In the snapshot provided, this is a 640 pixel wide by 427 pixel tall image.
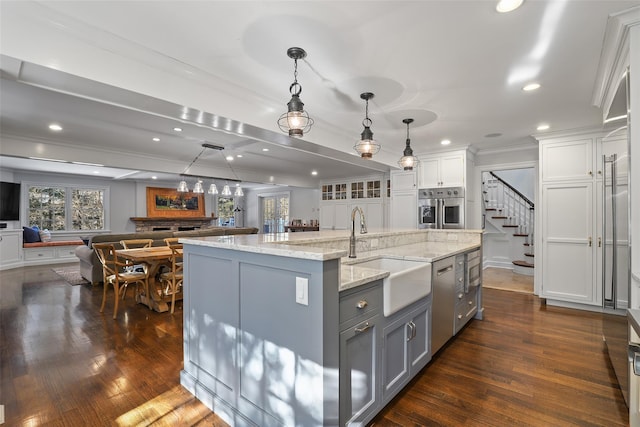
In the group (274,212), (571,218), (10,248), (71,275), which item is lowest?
(71,275)

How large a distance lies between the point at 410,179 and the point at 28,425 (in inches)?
218

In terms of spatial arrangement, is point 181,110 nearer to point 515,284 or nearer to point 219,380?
point 219,380

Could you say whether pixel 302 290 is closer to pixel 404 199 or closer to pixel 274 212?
pixel 404 199

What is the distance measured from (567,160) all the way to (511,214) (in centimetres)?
345

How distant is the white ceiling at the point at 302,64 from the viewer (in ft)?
5.77

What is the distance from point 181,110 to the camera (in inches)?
99.7

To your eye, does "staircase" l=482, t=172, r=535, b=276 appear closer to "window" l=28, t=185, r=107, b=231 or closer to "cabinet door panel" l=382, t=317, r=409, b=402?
"cabinet door panel" l=382, t=317, r=409, b=402

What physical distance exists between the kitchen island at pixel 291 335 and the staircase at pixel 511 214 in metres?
5.89

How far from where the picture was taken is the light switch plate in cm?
144

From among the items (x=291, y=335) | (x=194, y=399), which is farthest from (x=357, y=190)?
(x=291, y=335)

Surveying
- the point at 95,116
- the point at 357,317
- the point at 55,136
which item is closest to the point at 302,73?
the point at 357,317

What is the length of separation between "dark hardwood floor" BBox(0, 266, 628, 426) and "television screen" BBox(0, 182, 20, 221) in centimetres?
482

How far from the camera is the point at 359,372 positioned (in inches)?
63.6

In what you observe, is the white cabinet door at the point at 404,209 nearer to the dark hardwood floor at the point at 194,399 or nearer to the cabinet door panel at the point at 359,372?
the dark hardwood floor at the point at 194,399
